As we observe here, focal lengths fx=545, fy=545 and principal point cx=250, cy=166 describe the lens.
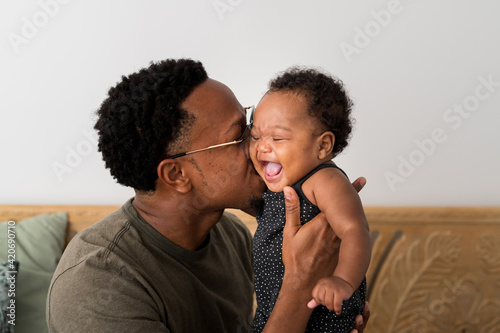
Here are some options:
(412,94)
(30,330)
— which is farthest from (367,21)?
(30,330)

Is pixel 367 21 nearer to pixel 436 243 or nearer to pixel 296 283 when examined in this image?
pixel 436 243

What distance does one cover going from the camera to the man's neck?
1809mm

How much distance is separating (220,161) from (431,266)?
5.29ft

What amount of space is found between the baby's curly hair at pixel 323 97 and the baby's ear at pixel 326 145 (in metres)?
0.02

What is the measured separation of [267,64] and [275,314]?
1.65m

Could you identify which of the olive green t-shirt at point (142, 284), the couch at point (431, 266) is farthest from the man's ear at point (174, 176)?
the couch at point (431, 266)

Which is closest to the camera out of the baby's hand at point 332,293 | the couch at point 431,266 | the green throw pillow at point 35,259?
the baby's hand at point 332,293

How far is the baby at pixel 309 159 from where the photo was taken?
1.57 m

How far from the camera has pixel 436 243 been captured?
9.50ft

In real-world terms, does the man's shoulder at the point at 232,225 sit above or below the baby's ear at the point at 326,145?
below

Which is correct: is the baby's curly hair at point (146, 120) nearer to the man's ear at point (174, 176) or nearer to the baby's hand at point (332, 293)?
the man's ear at point (174, 176)

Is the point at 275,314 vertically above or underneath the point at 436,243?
above

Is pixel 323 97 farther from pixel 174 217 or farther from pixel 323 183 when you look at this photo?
pixel 174 217

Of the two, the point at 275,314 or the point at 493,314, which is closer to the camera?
the point at 275,314
